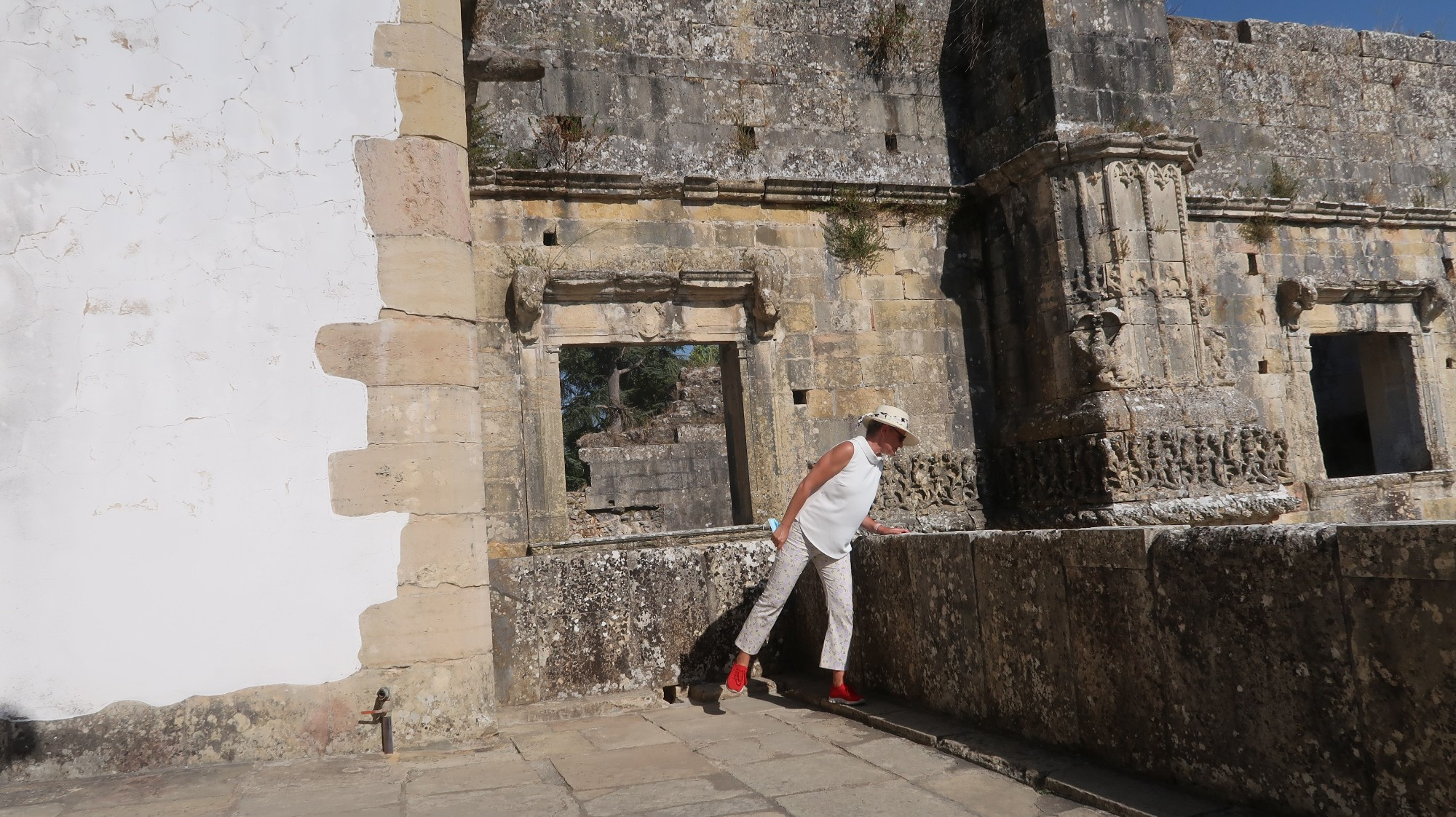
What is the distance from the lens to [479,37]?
804 cm

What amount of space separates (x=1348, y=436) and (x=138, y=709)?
13.7m

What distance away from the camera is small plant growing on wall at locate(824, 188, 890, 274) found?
8664mm

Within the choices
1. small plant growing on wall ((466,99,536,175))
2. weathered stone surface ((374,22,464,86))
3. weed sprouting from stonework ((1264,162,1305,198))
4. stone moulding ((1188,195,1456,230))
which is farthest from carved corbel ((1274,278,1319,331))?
weathered stone surface ((374,22,464,86))

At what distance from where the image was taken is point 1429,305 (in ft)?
34.9

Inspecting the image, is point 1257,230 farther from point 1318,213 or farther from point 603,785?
point 603,785

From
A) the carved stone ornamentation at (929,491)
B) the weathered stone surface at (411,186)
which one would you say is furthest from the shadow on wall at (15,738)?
the carved stone ornamentation at (929,491)

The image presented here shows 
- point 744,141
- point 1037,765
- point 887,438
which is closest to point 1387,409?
point 744,141

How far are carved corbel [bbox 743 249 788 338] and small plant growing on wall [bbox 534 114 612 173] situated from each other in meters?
1.45

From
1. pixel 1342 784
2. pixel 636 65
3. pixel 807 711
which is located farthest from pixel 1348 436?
pixel 1342 784

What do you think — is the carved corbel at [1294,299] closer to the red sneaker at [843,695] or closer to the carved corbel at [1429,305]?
the carved corbel at [1429,305]

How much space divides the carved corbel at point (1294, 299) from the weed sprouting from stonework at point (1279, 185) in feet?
2.65

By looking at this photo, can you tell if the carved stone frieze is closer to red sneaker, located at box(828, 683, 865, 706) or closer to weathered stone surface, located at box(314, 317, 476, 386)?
red sneaker, located at box(828, 683, 865, 706)

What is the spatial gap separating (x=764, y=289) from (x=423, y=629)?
470 centimetres

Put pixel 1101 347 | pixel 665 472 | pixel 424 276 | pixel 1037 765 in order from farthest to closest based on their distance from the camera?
1. pixel 665 472
2. pixel 1101 347
3. pixel 424 276
4. pixel 1037 765
